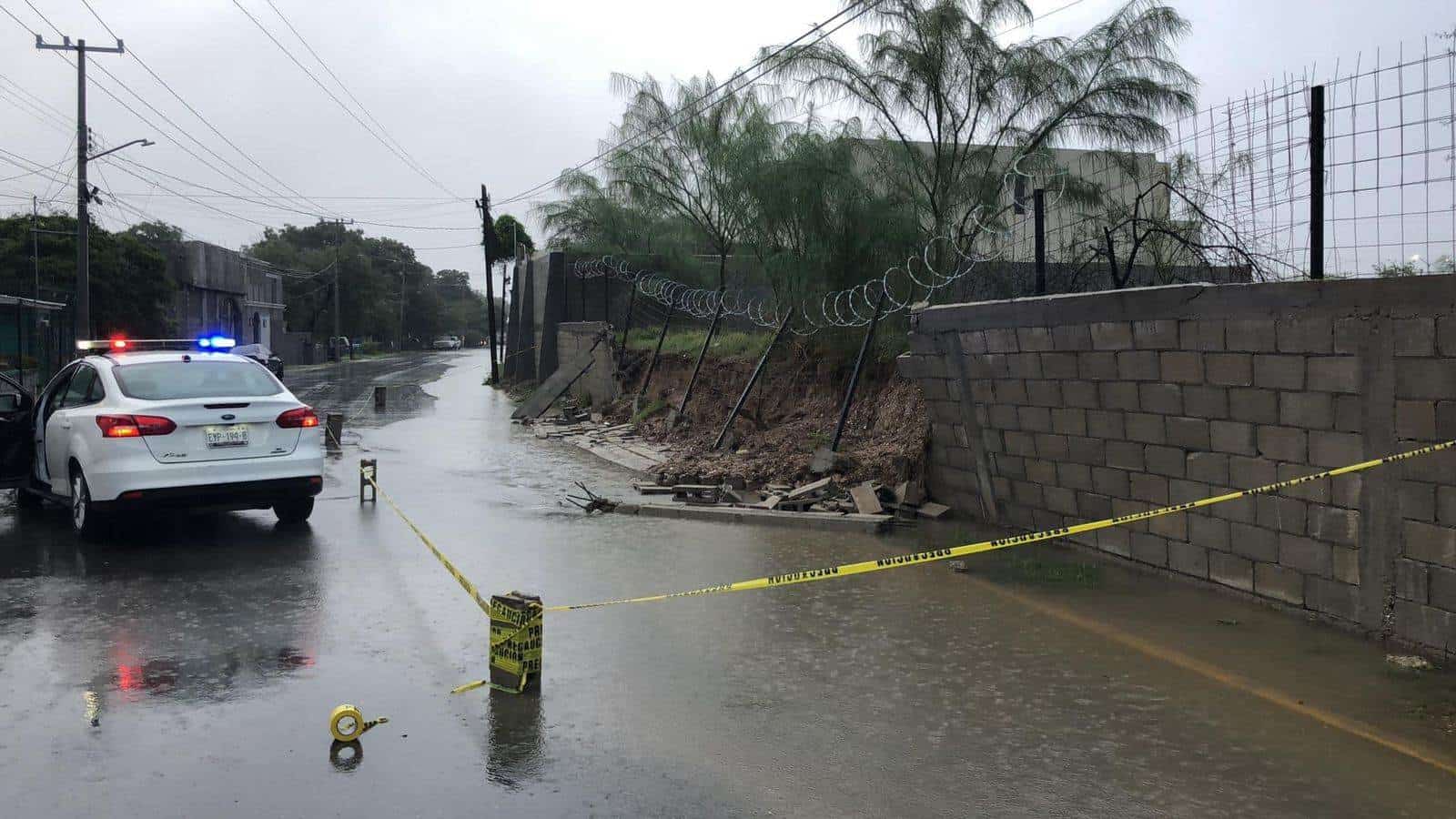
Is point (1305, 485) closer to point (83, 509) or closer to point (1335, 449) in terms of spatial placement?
point (1335, 449)

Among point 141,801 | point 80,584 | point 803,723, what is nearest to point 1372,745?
point 803,723

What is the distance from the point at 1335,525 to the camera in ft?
21.2

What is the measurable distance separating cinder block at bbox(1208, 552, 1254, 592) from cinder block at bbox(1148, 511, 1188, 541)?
0.30m

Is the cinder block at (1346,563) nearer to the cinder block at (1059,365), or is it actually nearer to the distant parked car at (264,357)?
the cinder block at (1059,365)

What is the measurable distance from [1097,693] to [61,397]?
364 inches

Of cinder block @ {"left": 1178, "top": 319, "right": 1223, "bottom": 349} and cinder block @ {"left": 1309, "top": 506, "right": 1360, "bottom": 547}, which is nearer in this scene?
cinder block @ {"left": 1309, "top": 506, "right": 1360, "bottom": 547}

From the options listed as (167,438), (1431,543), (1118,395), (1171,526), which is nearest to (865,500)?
(1118,395)

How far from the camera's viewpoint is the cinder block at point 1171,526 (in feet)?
25.7

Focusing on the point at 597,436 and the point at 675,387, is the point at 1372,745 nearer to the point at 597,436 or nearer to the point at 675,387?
the point at 597,436

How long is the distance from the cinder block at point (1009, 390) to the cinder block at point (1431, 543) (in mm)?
4017

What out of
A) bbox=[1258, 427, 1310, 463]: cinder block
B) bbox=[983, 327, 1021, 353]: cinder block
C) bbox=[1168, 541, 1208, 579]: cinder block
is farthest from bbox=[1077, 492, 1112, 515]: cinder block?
bbox=[1258, 427, 1310, 463]: cinder block

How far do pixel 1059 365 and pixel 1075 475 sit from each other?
0.90m

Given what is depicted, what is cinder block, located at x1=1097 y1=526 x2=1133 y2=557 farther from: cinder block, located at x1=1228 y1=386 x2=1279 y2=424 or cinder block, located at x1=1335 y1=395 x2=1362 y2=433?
cinder block, located at x1=1335 y1=395 x2=1362 y2=433

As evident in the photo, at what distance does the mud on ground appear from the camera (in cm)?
1218
